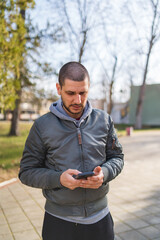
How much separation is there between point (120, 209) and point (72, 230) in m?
3.03

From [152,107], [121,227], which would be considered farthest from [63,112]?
[152,107]

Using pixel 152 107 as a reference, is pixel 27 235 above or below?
above

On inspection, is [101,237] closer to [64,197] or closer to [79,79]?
[64,197]

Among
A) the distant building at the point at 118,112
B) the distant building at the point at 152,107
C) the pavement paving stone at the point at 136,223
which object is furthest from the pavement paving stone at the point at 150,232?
the distant building at the point at 118,112

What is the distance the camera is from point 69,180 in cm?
164

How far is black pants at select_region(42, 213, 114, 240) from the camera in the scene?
6.12ft

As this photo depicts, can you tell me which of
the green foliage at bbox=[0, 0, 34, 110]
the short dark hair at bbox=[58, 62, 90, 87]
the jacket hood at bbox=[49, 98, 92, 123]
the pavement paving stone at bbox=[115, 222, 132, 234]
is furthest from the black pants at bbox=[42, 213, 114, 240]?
the green foliage at bbox=[0, 0, 34, 110]

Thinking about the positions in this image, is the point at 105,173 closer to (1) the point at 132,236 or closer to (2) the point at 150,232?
(1) the point at 132,236

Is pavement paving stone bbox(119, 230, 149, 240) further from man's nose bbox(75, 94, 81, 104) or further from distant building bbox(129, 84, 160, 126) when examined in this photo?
distant building bbox(129, 84, 160, 126)

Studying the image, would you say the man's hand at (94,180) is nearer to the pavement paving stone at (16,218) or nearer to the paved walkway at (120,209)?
the paved walkway at (120,209)

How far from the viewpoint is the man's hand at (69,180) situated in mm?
1633

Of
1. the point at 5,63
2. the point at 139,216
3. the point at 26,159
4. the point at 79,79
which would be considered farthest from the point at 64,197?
the point at 5,63

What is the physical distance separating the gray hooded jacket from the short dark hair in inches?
10.8

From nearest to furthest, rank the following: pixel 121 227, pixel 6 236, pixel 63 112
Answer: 1. pixel 63 112
2. pixel 6 236
3. pixel 121 227
